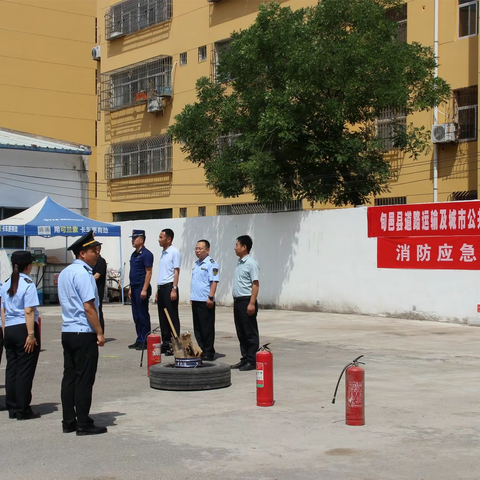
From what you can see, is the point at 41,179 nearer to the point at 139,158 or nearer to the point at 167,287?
the point at 139,158

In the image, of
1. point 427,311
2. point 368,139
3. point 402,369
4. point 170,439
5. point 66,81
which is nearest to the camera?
point 170,439

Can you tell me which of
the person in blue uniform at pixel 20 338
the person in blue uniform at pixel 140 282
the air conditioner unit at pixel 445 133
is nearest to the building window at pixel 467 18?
the air conditioner unit at pixel 445 133

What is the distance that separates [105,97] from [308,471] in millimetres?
33420

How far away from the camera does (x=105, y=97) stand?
123ft

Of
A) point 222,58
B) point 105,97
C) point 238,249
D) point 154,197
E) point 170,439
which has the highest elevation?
point 105,97

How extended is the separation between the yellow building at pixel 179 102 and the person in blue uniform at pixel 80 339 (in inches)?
542

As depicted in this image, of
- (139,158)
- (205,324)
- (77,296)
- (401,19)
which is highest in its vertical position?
(401,19)

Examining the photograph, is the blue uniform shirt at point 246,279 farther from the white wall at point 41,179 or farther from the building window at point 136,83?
the building window at point 136,83

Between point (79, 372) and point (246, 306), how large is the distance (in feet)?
12.6

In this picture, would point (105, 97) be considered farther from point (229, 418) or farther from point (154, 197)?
point (229, 418)

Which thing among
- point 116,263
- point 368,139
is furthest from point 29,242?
point 368,139

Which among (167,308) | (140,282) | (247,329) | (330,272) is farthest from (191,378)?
(330,272)

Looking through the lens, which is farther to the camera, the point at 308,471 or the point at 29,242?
the point at 29,242

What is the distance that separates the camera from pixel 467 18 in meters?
22.3
